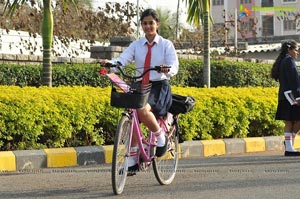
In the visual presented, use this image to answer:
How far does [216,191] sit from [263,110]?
6.17m

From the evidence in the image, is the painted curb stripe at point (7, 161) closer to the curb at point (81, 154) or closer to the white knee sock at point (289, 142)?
the curb at point (81, 154)

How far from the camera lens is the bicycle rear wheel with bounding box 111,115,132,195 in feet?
23.4

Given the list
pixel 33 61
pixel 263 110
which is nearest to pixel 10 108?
pixel 263 110

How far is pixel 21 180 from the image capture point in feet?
28.0

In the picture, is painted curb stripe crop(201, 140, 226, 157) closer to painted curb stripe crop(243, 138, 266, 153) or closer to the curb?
the curb

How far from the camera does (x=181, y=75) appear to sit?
17438 millimetres

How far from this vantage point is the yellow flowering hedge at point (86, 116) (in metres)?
10.2

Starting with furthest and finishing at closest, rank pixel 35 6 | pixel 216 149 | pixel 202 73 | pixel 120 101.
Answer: pixel 35 6
pixel 202 73
pixel 216 149
pixel 120 101

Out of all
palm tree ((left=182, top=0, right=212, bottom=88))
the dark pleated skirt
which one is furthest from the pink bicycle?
palm tree ((left=182, top=0, right=212, bottom=88))

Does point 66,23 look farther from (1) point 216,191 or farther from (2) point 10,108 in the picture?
(1) point 216,191

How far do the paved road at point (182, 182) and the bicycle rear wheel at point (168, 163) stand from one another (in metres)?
0.09

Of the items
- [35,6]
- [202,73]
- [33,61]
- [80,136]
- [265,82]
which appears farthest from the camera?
[35,6]

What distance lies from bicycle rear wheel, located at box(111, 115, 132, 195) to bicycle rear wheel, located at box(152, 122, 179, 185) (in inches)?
20.3

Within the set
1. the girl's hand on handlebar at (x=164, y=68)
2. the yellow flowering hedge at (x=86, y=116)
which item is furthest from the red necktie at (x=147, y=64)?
the yellow flowering hedge at (x=86, y=116)
